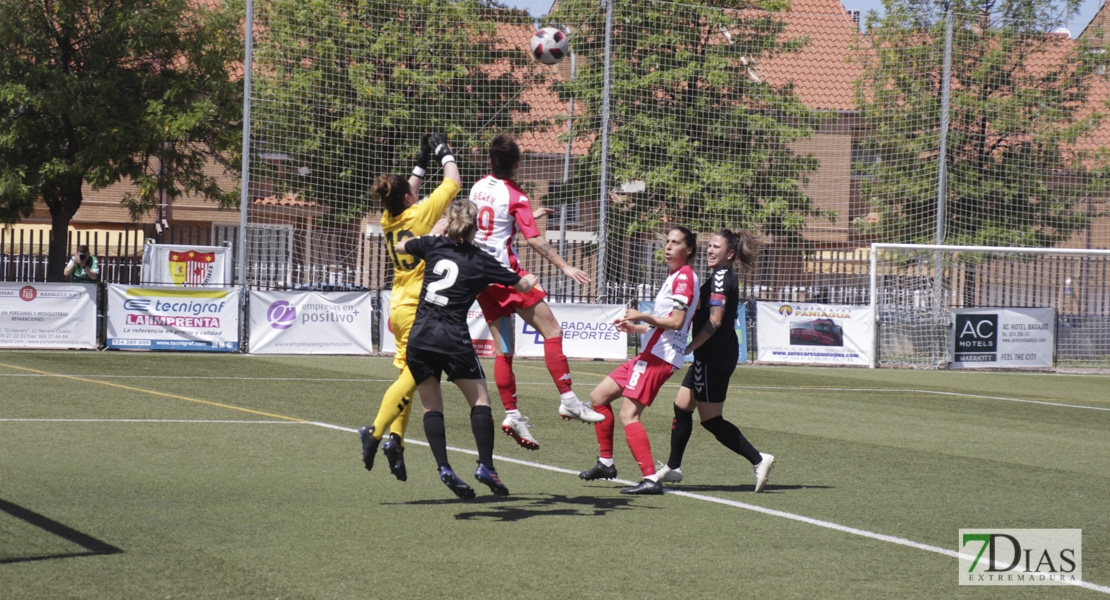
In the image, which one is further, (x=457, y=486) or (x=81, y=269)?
(x=81, y=269)

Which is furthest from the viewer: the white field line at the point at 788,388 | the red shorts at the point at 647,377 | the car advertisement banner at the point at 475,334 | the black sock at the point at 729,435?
the car advertisement banner at the point at 475,334

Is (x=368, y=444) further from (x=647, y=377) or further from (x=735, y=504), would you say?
(x=735, y=504)

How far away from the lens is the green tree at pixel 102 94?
28719mm

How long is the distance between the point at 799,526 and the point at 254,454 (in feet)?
14.4

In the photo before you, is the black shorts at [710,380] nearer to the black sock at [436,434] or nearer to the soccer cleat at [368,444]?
the black sock at [436,434]

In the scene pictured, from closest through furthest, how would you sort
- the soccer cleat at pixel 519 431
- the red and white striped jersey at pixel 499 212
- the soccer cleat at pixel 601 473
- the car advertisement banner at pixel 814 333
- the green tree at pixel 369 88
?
1. the soccer cleat at pixel 519 431
2. the soccer cleat at pixel 601 473
3. the red and white striped jersey at pixel 499 212
4. the car advertisement banner at pixel 814 333
5. the green tree at pixel 369 88

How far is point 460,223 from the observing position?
6.73m

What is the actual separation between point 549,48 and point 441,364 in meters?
10.3

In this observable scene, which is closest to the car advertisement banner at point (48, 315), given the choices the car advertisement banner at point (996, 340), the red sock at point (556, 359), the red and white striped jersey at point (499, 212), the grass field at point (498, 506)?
the grass field at point (498, 506)

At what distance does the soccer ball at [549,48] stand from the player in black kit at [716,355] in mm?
8745

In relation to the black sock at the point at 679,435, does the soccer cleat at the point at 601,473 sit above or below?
below

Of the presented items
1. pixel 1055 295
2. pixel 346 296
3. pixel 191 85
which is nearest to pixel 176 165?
pixel 191 85

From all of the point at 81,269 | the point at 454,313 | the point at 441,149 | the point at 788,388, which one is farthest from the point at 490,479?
the point at 81,269

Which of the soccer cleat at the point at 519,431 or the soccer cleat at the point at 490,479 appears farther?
the soccer cleat at the point at 519,431
